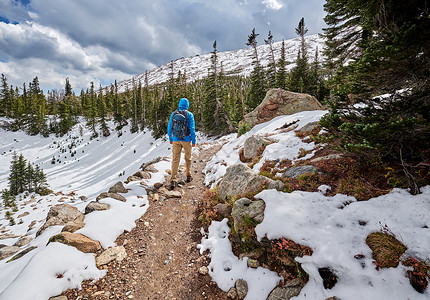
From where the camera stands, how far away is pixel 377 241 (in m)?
2.64

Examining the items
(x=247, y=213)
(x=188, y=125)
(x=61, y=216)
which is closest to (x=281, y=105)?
(x=188, y=125)

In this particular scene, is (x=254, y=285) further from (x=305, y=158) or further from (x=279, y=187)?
(x=305, y=158)

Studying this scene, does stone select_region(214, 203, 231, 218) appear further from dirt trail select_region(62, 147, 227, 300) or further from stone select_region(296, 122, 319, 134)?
stone select_region(296, 122, 319, 134)

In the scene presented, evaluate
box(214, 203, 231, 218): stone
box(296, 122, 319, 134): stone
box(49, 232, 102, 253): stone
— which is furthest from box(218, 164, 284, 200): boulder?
box(296, 122, 319, 134): stone

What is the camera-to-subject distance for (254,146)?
930cm

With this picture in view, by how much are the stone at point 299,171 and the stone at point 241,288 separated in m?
3.12

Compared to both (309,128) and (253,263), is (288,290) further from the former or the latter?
(309,128)

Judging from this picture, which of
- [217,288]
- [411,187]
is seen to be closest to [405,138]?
[411,187]

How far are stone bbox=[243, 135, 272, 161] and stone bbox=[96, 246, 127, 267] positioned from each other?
6698 mm

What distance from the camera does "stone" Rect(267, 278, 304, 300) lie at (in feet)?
8.86

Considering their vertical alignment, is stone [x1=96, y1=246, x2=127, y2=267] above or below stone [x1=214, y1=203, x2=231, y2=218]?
below

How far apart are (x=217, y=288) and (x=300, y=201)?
2.44m

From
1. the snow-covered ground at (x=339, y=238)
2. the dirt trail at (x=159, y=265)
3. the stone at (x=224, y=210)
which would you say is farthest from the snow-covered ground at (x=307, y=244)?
the stone at (x=224, y=210)

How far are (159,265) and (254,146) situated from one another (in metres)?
6.89
